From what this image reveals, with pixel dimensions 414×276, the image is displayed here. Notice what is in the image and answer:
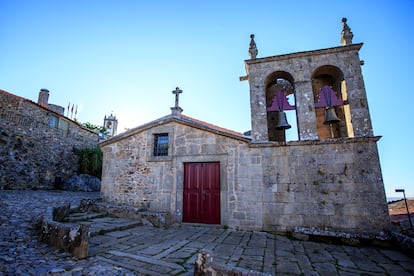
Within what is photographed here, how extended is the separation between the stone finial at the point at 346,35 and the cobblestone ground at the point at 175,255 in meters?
6.22

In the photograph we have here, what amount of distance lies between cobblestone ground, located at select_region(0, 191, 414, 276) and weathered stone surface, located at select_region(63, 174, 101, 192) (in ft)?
27.6

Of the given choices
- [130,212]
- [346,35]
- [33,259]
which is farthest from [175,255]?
[346,35]

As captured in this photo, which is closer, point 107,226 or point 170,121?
point 107,226

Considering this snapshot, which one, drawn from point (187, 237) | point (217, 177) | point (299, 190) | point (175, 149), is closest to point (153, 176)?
point (175, 149)

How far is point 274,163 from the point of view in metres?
6.34

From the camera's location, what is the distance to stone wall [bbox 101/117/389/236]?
18.3ft

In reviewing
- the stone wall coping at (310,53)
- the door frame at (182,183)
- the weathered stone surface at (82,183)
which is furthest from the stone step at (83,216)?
the weathered stone surface at (82,183)

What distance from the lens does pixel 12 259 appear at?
10.1 feet

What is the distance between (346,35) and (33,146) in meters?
16.7

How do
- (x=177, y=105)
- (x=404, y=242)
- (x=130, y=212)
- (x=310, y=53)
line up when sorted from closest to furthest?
(x=404, y=242) → (x=310, y=53) → (x=130, y=212) → (x=177, y=105)

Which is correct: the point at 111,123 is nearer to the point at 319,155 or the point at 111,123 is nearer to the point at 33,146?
the point at 33,146

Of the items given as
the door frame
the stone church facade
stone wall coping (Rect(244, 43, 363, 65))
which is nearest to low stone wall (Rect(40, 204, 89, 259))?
the stone church facade

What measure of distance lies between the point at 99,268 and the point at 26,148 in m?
12.4

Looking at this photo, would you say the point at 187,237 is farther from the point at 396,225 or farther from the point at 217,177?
the point at 396,225
